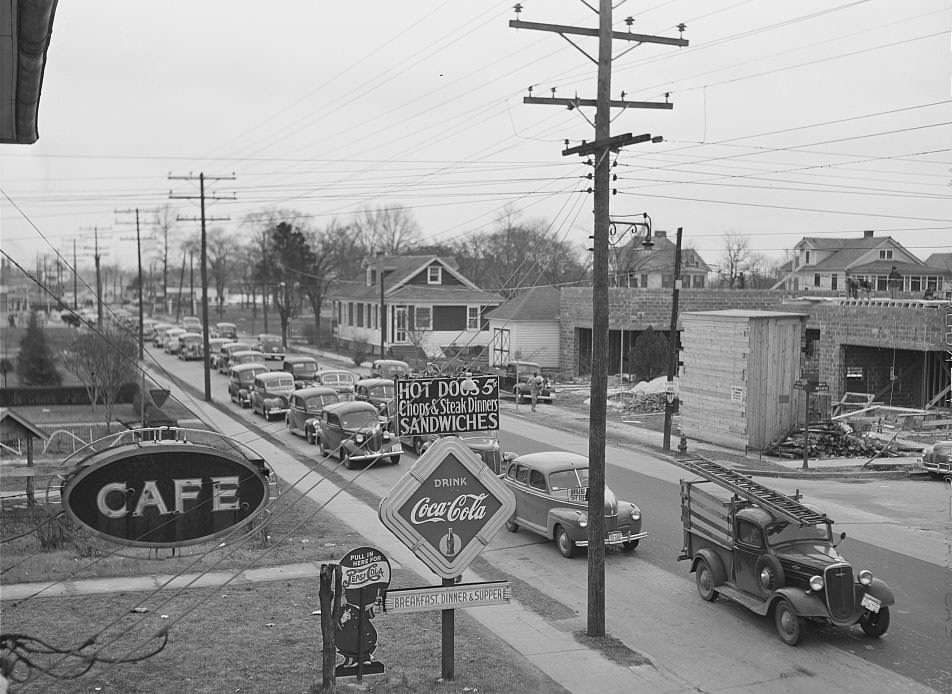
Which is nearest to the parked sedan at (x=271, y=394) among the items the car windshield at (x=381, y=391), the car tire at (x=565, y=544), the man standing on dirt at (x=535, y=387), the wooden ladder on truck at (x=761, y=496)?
the car windshield at (x=381, y=391)

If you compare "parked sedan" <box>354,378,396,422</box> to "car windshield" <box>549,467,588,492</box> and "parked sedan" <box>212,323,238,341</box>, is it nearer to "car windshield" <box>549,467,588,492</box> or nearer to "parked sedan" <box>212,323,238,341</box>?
"car windshield" <box>549,467,588,492</box>

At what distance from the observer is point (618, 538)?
1803 cm

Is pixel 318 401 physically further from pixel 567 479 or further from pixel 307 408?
pixel 567 479

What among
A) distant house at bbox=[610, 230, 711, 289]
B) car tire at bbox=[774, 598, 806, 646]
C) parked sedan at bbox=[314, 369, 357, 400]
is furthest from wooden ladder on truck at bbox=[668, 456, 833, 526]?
distant house at bbox=[610, 230, 711, 289]

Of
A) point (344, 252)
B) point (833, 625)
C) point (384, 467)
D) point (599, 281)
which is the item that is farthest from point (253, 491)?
point (344, 252)

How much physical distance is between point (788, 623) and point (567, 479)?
6326 mm

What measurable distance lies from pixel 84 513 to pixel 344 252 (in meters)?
98.4

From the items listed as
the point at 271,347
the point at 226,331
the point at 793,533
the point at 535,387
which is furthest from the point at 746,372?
the point at 226,331

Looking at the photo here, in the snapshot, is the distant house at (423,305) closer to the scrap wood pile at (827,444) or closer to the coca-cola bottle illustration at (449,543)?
the scrap wood pile at (827,444)

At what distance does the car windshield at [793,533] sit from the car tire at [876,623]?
1.20 metres

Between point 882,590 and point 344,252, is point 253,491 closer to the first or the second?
point 882,590

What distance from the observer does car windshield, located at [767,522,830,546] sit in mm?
14172

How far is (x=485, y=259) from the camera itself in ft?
366

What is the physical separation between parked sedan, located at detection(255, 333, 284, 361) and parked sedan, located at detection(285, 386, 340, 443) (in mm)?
23151
